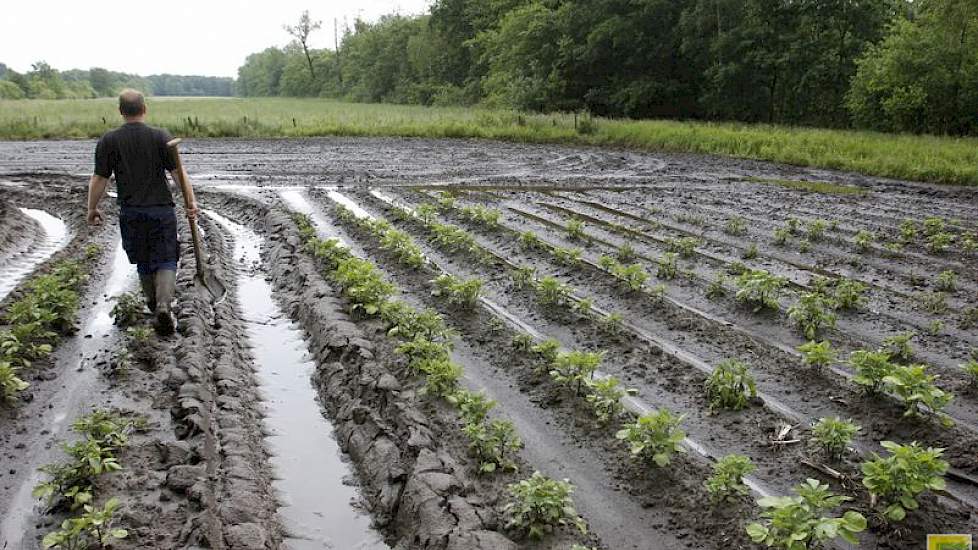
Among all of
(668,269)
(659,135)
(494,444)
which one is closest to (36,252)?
(494,444)

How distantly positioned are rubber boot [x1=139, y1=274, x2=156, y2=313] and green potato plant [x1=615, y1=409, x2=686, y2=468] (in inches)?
201

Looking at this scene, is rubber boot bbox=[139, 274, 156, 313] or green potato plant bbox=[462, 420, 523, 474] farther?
rubber boot bbox=[139, 274, 156, 313]

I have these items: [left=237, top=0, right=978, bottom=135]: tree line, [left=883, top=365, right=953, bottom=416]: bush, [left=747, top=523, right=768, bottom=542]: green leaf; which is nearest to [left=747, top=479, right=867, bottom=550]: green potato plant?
[left=747, top=523, right=768, bottom=542]: green leaf

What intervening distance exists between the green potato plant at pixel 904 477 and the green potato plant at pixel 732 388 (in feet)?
4.55

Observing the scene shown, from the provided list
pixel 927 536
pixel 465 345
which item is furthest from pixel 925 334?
pixel 465 345

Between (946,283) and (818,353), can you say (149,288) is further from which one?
(946,283)

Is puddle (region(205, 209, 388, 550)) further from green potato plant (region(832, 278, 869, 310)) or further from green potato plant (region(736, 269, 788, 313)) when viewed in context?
green potato plant (region(832, 278, 869, 310))

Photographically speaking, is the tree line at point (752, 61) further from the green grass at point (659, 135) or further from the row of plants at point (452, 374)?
the row of plants at point (452, 374)

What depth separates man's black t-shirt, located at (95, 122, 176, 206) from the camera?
6.27m

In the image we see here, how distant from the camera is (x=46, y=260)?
9680 millimetres

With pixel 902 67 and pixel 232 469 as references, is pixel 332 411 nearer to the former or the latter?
pixel 232 469

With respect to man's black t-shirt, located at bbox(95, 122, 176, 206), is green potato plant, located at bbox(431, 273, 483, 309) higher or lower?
lower

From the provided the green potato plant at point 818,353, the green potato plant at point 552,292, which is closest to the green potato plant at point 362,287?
the green potato plant at point 552,292

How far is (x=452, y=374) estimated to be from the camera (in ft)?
17.9
